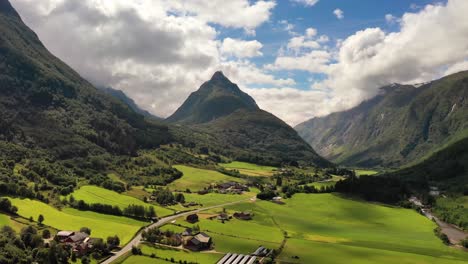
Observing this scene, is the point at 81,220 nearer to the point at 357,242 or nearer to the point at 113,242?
the point at 113,242

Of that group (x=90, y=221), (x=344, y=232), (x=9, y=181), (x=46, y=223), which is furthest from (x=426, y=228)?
(x=9, y=181)

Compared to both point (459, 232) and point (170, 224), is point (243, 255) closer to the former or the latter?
point (170, 224)

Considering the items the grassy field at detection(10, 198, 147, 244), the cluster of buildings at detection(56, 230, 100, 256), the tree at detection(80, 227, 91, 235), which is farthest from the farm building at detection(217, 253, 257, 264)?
the tree at detection(80, 227, 91, 235)

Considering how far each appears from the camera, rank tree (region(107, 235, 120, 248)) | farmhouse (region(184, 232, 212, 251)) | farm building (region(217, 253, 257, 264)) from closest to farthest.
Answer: farm building (region(217, 253, 257, 264)), tree (region(107, 235, 120, 248)), farmhouse (region(184, 232, 212, 251))

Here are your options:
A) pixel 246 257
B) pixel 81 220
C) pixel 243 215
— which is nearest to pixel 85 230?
pixel 81 220

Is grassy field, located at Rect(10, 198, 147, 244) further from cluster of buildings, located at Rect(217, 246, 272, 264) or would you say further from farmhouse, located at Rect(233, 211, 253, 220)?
farmhouse, located at Rect(233, 211, 253, 220)

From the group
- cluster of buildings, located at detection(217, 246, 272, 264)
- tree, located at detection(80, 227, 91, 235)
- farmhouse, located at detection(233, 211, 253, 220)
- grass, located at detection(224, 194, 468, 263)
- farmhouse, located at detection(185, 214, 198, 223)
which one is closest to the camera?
cluster of buildings, located at detection(217, 246, 272, 264)
